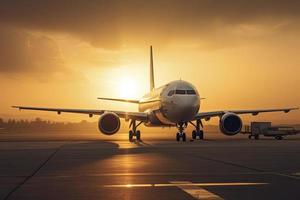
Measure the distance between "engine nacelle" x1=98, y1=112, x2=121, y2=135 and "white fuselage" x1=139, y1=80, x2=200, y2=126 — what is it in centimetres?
377

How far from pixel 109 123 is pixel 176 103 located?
5403 millimetres

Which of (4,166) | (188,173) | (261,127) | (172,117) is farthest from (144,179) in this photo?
(261,127)

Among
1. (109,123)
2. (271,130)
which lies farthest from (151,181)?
(271,130)

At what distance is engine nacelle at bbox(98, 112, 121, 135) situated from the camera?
1430 inches

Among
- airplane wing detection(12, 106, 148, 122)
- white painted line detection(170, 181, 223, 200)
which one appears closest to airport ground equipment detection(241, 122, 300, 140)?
airplane wing detection(12, 106, 148, 122)

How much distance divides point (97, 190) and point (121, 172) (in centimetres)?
357

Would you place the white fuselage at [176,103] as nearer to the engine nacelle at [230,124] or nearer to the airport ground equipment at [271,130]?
the engine nacelle at [230,124]

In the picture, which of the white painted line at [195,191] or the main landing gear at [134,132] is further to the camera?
the main landing gear at [134,132]

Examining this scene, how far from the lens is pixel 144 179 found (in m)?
11.0

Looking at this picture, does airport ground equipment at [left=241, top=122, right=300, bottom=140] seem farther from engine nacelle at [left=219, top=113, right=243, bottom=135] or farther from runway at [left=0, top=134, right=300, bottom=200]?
runway at [left=0, top=134, right=300, bottom=200]

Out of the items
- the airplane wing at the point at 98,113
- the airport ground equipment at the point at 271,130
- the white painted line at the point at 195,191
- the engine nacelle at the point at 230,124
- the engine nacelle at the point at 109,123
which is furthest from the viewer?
the airport ground equipment at the point at 271,130

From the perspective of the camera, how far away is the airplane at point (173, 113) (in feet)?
115

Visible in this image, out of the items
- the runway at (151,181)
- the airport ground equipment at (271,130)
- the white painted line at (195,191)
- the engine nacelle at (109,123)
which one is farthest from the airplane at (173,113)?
the white painted line at (195,191)

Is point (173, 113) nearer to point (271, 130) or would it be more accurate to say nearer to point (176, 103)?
point (176, 103)
